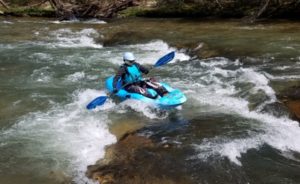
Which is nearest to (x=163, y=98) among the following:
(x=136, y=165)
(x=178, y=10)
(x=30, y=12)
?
(x=136, y=165)

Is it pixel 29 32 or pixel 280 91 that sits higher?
pixel 280 91

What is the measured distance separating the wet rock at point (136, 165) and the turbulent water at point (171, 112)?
0.21 meters

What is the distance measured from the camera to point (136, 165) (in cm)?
645

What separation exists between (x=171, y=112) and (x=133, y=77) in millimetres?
1162

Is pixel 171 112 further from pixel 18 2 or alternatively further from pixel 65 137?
pixel 18 2

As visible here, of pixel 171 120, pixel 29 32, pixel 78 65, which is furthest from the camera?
pixel 29 32

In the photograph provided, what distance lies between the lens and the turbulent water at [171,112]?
6.66 metres

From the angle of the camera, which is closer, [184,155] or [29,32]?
[184,155]

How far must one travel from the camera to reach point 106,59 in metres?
13.5

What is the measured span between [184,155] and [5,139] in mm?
3082

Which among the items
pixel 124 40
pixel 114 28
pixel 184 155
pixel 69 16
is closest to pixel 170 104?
pixel 184 155

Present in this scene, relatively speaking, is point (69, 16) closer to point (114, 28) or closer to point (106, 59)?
point (114, 28)

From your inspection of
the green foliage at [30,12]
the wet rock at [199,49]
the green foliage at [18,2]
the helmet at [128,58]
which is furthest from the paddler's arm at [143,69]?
the green foliage at [18,2]

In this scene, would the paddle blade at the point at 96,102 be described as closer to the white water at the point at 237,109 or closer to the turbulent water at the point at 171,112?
the turbulent water at the point at 171,112
